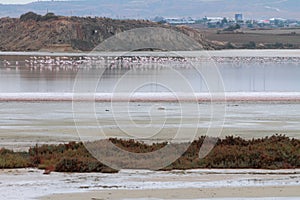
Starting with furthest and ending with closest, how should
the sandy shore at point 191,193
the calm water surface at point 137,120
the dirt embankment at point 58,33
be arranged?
the dirt embankment at point 58,33
the calm water surface at point 137,120
the sandy shore at point 191,193

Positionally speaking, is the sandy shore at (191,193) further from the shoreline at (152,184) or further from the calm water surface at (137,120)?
the calm water surface at (137,120)

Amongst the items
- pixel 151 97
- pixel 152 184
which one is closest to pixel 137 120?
pixel 151 97

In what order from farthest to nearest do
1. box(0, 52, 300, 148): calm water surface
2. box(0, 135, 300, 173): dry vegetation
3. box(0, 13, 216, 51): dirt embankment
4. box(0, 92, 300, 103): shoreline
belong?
box(0, 13, 216, 51): dirt embankment < box(0, 92, 300, 103): shoreline < box(0, 52, 300, 148): calm water surface < box(0, 135, 300, 173): dry vegetation

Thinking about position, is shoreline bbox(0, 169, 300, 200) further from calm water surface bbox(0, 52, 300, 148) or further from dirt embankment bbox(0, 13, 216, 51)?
dirt embankment bbox(0, 13, 216, 51)

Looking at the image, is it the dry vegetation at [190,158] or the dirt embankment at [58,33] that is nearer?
the dry vegetation at [190,158]

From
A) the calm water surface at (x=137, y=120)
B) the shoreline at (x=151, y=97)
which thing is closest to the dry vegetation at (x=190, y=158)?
the calm water surface at (x=137, y=120)

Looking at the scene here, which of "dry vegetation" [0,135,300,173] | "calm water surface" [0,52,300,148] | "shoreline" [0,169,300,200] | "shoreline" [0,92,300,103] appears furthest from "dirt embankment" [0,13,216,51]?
"shoreline" [0,169,300,200]

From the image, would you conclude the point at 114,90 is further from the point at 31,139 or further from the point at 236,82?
the point at 31,139
